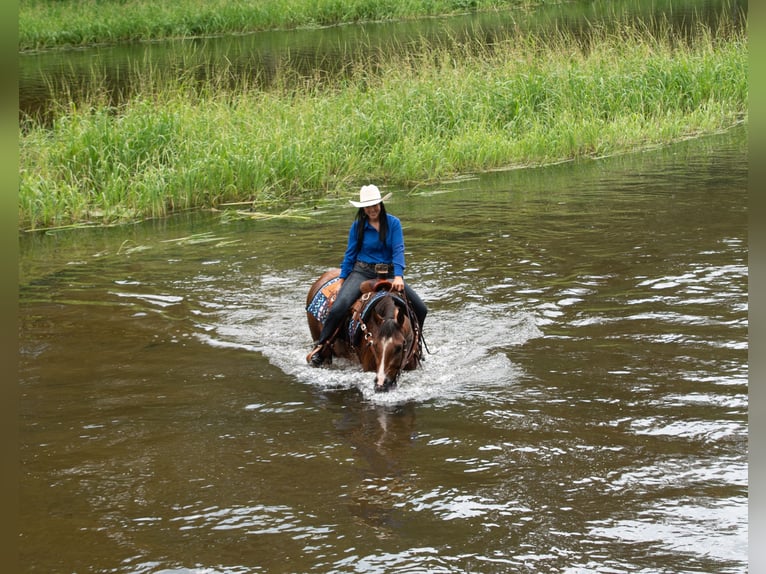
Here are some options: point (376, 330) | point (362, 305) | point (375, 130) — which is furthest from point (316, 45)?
point (376, 330)

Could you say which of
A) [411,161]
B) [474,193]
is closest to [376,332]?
[474,193]

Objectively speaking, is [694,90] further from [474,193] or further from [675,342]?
[675,342]

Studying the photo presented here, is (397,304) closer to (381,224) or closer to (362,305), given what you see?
(362,305)

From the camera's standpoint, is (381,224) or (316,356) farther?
(316,356)

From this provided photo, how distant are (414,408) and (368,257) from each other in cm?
190

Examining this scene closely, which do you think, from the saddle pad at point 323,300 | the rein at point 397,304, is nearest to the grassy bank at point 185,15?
the saddle pad at point 323,300

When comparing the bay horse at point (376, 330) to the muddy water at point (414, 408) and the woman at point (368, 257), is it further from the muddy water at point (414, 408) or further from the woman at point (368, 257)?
the muddy water at point (414, 408)

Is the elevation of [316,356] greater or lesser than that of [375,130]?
lesser

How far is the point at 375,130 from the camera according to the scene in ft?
62.0

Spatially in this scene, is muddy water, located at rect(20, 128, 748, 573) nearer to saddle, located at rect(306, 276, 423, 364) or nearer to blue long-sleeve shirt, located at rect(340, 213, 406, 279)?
saddle, located at rect(306, 276, 423, 364)

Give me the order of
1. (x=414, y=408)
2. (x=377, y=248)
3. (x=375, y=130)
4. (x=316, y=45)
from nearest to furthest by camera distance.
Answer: (x=414, y=408) → (x=377, y=248) → (x=375, y=130) → (x=316, y=45)

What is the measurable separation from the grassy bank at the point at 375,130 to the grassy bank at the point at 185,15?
84.1ft

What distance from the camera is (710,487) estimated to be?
245 inches

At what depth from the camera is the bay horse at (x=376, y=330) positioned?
8406mm
